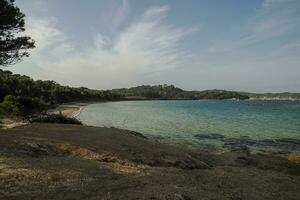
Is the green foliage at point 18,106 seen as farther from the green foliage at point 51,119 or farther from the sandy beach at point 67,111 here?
the green foliage at point 51,119

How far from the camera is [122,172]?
14.9 m

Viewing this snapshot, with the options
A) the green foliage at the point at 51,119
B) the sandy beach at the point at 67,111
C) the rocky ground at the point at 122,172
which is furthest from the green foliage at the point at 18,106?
the rocky ground at the point at 122,172

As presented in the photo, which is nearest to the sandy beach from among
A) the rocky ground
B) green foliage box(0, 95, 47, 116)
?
green foliage box(0, 95, 47, 116)

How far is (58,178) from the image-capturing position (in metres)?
12.8

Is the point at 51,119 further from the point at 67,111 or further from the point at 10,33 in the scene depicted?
the point at 67,111

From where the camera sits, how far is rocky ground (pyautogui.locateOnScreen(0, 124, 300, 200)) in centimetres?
1166

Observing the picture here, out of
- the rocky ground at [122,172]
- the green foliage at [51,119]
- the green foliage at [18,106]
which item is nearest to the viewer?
the rocky ground at [122,172]

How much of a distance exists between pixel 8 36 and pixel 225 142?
2294cm

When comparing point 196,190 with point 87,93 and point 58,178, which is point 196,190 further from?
point 87,93

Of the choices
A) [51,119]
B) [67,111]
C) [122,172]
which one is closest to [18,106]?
[51,119]

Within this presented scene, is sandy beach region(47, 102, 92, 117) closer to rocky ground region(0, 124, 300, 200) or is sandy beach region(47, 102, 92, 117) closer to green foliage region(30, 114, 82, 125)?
green foliage region(30, 114, 82, 125)

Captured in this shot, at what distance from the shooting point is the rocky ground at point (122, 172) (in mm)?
11656

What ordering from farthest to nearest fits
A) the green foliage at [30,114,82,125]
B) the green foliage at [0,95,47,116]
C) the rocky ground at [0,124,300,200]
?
1. the green foliage at [0,95,47,116]
2. the green foliage at [30,114,82,125]
3. the rocky ground at [0,124,300,200]

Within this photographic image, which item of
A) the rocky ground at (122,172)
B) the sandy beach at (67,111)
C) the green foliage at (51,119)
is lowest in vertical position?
the sandy beach at (67,111)
